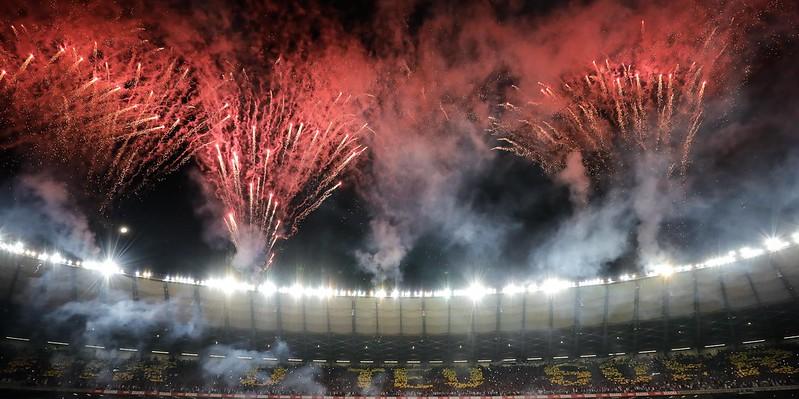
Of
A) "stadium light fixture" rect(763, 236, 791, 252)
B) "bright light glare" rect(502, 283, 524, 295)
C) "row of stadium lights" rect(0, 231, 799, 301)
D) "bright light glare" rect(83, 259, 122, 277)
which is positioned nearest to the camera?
"stadium light fixture" rect(763, 236, 791, 252)

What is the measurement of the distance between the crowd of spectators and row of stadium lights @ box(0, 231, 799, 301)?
7.94 m

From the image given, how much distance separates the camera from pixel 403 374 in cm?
4134

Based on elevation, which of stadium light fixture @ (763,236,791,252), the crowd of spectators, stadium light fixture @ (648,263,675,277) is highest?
stadium light fixture @ (763,236,791,252)

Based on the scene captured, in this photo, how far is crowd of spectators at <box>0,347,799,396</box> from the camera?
3375 cm

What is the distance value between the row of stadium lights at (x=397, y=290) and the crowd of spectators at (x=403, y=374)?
7.94m

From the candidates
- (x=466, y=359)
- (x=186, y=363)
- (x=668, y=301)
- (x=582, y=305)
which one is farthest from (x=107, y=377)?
(x=668, y=301)

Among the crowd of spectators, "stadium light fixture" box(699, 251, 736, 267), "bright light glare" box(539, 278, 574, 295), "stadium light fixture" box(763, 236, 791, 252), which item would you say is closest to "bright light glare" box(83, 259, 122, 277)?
the crowd of spectators

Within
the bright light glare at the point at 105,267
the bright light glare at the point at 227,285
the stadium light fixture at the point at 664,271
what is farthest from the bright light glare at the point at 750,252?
the bright light glare at the point at 105,267

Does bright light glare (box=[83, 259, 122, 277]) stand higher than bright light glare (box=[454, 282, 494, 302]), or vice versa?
bright light glare (box=[83, 259, 122, 277])

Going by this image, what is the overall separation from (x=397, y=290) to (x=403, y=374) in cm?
792

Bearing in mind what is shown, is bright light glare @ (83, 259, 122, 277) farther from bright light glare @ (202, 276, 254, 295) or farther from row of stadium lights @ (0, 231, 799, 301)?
bright light glare @ (202, 276, 254, 295)

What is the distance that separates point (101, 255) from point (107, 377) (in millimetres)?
10026

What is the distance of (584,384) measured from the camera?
37.3 m

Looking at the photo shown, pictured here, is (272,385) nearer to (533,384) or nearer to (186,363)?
(186,363)
